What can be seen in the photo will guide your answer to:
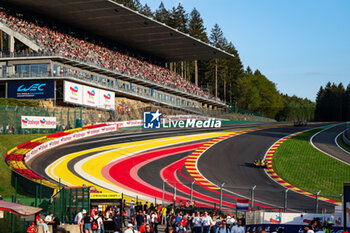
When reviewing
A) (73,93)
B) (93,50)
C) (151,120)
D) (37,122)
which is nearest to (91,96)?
(73,93)

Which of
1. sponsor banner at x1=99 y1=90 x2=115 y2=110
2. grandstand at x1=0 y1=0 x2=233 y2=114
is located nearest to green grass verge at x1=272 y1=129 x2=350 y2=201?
sponsor banner at x1=99 y1=90 x2=115 y2=110

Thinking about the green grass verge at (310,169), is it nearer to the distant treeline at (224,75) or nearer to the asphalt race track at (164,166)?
the asphalt race track at (164,166)

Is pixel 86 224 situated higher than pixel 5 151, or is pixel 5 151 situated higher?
pixel 5 151

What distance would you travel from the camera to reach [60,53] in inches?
2365

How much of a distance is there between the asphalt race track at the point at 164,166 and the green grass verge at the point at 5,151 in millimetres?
2288

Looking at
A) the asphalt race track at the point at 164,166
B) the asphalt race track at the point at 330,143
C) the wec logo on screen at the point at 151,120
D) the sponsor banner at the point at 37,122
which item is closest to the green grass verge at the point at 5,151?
the sponsor banner at the point at 37,122

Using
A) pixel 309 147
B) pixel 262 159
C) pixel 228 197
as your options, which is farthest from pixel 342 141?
pixel 228 197

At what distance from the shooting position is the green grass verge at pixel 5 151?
32.4 metres

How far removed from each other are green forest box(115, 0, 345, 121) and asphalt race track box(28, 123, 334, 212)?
4802 cm

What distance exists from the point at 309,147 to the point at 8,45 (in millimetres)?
39859

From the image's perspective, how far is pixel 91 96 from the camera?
62094 millimetres

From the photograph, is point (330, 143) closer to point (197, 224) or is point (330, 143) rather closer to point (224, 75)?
point (197, 224)

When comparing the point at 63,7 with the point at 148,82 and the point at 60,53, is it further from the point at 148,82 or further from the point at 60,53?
A: the point at 148,82

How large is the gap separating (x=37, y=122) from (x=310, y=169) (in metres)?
25.8
